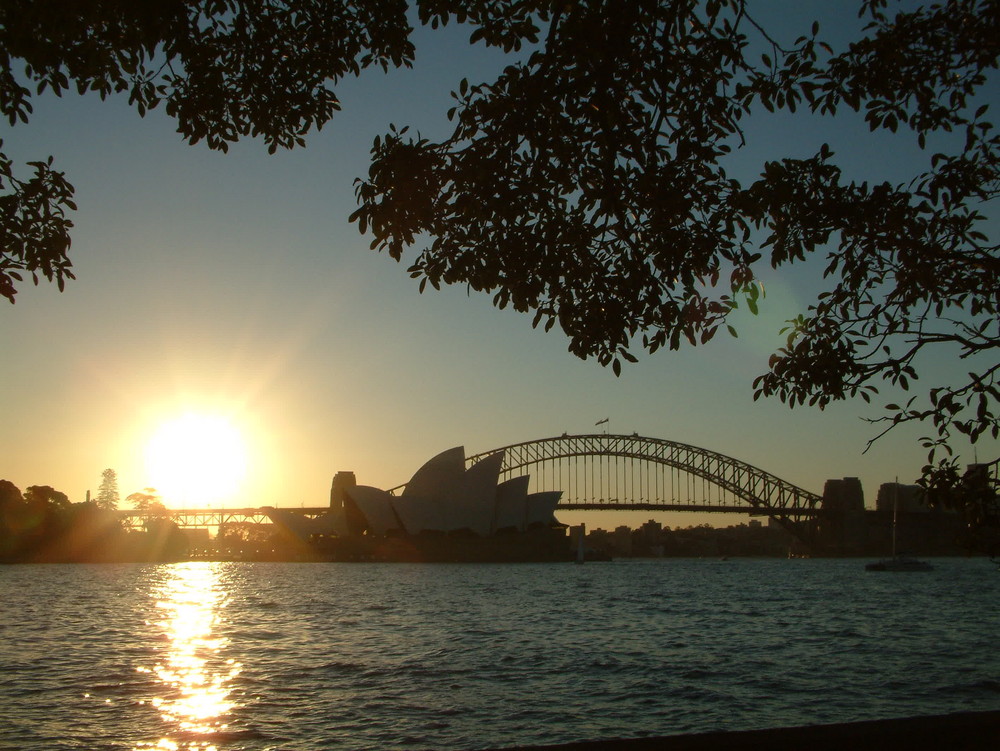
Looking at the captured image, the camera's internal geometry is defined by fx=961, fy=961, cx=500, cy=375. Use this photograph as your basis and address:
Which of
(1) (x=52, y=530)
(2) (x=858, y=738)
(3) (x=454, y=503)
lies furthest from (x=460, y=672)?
(1) (x=52, y=530)

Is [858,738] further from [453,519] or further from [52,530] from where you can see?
[52,530]

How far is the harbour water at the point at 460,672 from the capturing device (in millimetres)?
13133

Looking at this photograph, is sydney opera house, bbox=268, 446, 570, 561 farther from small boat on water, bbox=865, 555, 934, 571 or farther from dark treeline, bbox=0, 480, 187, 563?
small boat on water, bbox=865, 555, 934, 571

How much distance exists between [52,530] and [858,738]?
10963 centimetres

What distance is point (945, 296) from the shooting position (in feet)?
19.5

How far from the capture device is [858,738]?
351 centimetres

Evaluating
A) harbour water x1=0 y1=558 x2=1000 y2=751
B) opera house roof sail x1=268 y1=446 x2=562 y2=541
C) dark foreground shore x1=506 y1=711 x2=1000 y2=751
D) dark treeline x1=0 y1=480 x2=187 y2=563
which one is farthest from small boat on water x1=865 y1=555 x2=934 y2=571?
dark foreground shore x1=506 y1=711 x2=1000 y2=751

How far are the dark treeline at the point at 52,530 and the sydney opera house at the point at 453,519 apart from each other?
26328mm

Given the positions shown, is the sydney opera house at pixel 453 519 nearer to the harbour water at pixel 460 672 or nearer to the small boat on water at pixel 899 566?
the small boat on water at pixel 899 566

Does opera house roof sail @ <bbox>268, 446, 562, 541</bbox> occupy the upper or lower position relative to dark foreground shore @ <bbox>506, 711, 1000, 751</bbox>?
upper

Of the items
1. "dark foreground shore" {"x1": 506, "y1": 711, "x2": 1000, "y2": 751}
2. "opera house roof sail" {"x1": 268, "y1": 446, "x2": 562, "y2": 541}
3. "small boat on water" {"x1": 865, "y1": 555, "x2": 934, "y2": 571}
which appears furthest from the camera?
"opera house roof sail" {"x1": 268, "y1": 446, "x2": 562, "y2": 541}

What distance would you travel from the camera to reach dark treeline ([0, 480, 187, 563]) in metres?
96.9

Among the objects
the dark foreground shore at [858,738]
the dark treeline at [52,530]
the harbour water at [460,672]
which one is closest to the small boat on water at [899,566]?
the harbour water at [460,672]

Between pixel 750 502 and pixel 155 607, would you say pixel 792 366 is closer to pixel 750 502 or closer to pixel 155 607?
pixel 155 607
